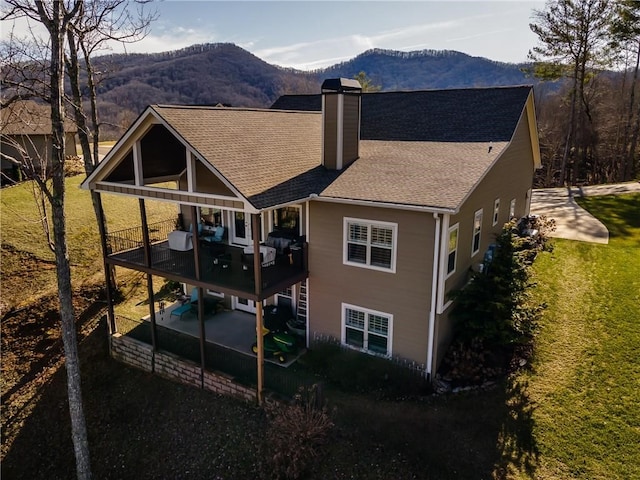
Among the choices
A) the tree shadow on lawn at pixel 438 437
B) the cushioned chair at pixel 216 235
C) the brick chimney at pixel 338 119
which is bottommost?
the tree shadow on lawn at pixel 438 437

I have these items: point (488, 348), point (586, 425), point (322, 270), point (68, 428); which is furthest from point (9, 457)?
point (586, 425)

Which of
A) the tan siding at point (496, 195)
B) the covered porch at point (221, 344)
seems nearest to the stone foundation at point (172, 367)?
the covered porch at point (221, 344)

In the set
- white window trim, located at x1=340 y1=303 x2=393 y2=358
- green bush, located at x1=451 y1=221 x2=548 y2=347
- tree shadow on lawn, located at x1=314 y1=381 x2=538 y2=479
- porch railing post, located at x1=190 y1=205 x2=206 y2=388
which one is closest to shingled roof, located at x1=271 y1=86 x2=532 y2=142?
green bush, located at x1=451 y1=221 x2=548 y2=347

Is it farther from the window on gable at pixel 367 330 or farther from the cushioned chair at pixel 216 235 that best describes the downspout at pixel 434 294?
the cushioned chair at pixel 216 235

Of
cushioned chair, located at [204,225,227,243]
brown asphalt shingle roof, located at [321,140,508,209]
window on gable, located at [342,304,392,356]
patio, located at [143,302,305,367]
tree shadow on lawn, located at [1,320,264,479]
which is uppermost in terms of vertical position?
brown asphalt shingle roof, located at [321,140,508,209]

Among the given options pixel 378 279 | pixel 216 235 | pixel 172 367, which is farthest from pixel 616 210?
pixel 172 367

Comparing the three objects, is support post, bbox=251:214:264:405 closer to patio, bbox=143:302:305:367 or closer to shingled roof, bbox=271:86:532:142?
patio, bbox=143:302:305:367

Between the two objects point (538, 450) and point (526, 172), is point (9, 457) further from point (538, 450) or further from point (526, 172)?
point (526, 172)

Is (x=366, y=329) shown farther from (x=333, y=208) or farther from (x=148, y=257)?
(x=148, y=257)
